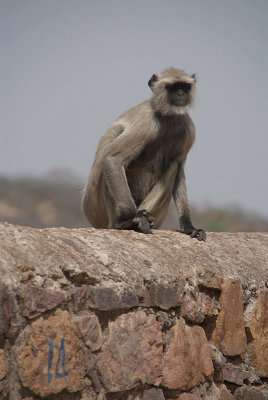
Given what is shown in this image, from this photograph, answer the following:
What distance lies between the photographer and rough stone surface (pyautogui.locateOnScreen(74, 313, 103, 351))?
Answer: 303 centimetres

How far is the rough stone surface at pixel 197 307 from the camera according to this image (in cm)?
375

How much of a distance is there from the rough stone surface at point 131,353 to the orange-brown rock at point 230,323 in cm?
73

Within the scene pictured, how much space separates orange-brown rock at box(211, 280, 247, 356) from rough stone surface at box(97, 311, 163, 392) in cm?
73

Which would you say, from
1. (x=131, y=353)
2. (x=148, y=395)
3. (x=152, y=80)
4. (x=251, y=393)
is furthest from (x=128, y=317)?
(x=152, y=80)

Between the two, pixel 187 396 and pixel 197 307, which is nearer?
pixel 187 396

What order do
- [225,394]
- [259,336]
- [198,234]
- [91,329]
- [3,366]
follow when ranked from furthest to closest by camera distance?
[198,234], [259,336], [225,394], [91,329], [3,366]

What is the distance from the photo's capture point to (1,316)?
8.61ft

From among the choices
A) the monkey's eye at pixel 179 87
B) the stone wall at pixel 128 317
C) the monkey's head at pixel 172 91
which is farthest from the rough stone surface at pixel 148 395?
the monkey's eye at pixel 179 87

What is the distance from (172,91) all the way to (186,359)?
10.1 feet

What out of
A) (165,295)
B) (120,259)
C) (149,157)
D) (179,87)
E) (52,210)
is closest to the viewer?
(120,259)

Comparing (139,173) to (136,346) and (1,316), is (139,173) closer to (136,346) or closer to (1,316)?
(136,346)

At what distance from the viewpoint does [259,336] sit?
4375mm

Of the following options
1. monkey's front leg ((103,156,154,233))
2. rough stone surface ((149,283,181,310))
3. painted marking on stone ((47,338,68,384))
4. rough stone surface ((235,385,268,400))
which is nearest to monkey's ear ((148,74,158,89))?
monkey's front leg ((103,156,154,233))

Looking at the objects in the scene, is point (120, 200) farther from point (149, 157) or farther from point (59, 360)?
point (59, 360)
